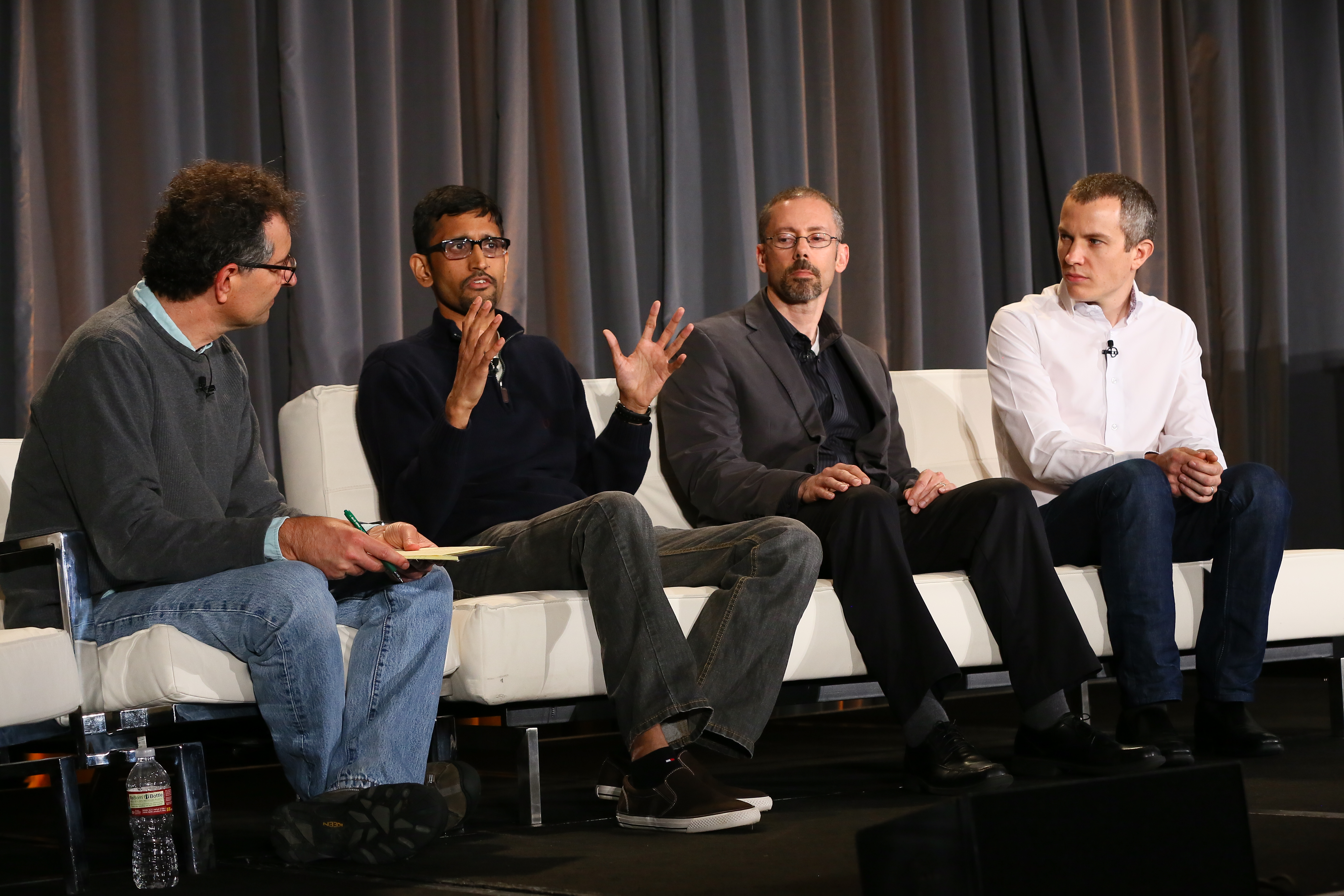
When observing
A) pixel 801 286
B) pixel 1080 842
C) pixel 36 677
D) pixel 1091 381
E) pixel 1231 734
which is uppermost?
pixel 801 286

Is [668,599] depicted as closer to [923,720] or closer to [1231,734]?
[923,720]

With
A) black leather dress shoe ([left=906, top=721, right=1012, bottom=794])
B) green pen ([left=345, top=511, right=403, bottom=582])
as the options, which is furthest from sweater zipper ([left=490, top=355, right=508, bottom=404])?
black leather dress shoe ([left=906, top=721, right=1012, bottom=794])

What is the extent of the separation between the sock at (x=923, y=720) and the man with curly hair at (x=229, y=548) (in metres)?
0.78

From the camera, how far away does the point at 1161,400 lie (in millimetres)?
3162

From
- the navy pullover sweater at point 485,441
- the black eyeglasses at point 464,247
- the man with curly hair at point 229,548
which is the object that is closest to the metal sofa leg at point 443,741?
the man with curly hair at point 229,548

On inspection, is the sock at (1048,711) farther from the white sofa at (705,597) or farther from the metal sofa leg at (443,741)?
the metal sofa leg at (443,741)

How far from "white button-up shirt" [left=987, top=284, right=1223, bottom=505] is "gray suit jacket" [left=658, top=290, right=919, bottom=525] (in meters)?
0.27

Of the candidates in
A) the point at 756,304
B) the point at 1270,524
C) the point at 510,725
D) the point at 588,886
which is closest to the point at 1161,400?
the point at 1270,524

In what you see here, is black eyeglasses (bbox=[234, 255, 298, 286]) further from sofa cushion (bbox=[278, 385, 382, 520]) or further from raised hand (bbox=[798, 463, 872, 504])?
raised hand (bbox=[798, 463, 872, 504])

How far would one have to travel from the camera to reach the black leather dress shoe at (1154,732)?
2.51m

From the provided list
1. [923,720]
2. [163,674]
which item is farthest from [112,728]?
[923,720]

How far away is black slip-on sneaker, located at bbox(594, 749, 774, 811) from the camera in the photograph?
2.16 meters

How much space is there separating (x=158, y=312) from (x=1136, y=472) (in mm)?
1764

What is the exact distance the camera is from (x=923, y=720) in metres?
2.37
